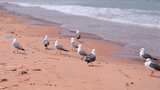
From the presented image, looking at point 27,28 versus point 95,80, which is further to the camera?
point 27,28

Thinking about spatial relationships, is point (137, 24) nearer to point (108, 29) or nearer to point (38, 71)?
point (108, 29)

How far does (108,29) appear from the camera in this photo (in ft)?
72.2

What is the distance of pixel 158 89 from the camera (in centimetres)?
974

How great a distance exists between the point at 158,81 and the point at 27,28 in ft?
37.7

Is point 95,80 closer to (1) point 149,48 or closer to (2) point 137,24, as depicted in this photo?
(1) point 149,48

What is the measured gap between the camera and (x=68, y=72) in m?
10.8

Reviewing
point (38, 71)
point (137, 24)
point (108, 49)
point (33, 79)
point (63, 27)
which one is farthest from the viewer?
point (137, 24)

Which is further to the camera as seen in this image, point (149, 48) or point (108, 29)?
point (108, 29)

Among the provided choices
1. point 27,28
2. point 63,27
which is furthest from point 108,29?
point 27,28

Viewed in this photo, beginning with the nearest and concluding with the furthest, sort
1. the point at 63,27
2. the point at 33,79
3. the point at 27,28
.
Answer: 1. the point at 33,79
2. the point at 27,28
3. the point at 63,27

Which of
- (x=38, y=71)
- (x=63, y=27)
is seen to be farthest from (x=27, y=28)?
(x=38, y=71)

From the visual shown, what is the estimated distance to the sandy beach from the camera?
938 cm

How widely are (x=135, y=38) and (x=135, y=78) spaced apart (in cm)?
836

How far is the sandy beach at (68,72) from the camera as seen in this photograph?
9.38 meters
